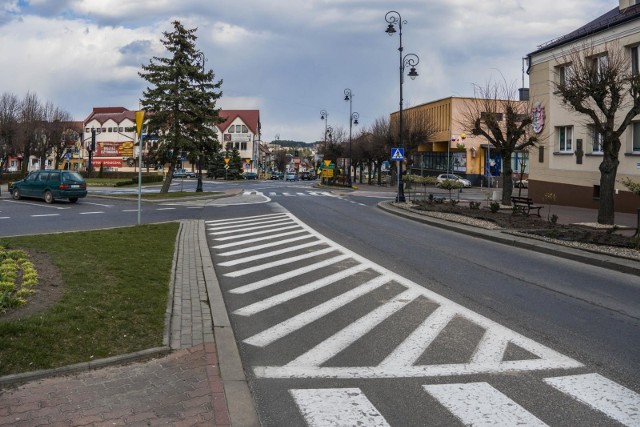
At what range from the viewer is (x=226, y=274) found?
988 centimetres

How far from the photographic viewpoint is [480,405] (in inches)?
170

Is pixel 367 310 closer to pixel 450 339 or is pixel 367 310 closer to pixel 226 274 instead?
pixel 450 339

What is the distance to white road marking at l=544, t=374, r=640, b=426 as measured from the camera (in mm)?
4145

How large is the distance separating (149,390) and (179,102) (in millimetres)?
31875

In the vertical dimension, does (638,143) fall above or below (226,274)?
above

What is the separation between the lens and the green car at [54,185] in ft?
89.7

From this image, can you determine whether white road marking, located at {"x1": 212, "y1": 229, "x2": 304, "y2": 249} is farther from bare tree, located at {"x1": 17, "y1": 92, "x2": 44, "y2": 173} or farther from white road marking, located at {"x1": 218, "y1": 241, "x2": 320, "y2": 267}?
bare tree, located at {"x1": 17, "y1": 92, "x2": 44, "y2": 173}

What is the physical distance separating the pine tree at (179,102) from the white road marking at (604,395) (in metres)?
31.7

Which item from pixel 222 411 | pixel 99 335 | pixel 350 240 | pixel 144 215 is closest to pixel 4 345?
pixel 99 335

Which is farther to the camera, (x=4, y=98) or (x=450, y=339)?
(x=4, y=98)

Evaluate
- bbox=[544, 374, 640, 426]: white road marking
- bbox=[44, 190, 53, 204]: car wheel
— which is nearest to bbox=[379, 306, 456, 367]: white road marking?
bbox=[544, 374, 640, 426]: white road marking

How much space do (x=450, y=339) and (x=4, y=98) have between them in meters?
62.7

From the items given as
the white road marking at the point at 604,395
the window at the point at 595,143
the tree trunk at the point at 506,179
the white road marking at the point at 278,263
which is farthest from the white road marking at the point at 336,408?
the window at the point at 595,143

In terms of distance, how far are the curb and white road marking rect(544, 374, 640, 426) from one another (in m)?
6.72
